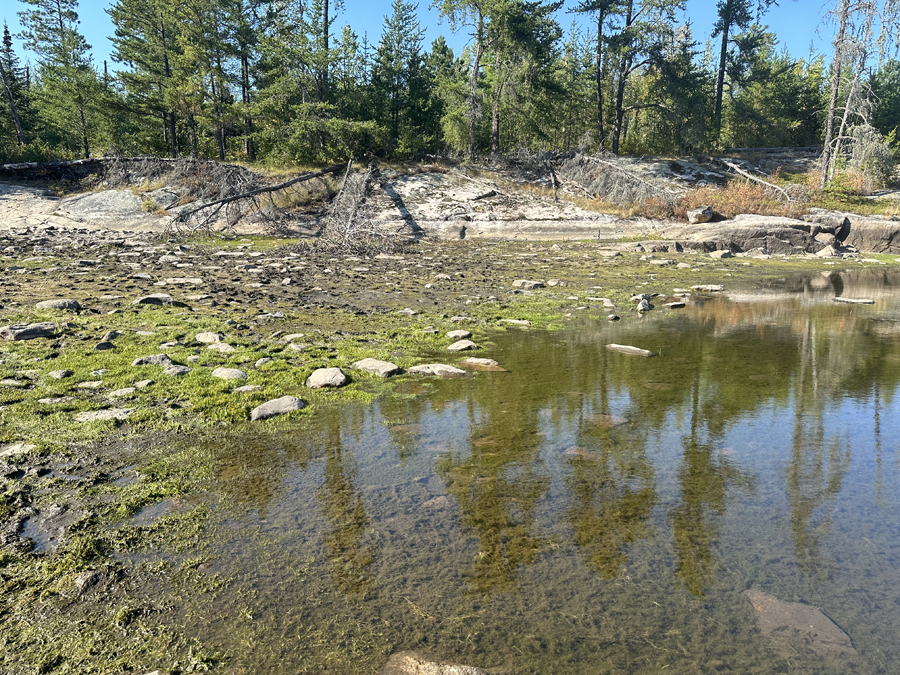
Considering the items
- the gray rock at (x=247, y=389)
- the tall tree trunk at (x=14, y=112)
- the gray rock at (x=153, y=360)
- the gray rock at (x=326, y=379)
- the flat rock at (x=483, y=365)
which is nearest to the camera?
the gray rock at (x=247, y=389)

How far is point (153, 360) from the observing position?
5.34 metres

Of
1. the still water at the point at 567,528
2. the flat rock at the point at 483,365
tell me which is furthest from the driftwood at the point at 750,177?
the flat rock at the point at 483,365

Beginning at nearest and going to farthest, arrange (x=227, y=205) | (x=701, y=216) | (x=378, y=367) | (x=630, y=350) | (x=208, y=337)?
(x=378, y=367), (x=208, y=337), (x=630, y=350), (x=227, y=205), (x=701, y=216)

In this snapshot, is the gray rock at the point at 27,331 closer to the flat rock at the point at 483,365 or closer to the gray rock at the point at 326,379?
the gray rock at the point at 326,379

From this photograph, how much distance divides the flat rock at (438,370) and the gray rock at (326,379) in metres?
0.75

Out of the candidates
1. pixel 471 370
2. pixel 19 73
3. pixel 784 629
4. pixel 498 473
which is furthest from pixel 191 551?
pixel 19 73

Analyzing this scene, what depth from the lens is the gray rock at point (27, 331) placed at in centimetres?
593

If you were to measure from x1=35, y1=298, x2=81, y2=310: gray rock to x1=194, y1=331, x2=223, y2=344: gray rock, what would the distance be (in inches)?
105

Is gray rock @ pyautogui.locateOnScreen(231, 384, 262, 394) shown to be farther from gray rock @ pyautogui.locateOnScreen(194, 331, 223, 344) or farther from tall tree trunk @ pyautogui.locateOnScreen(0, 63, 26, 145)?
tall tree trunk @ pyautogui.locateOnScreen(0, 63, 26, 145)

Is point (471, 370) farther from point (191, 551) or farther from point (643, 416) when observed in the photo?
point (191, 551)

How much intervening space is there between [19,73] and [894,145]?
250 ft

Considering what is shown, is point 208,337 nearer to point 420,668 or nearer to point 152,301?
point 152,301

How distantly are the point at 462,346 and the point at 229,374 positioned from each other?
2562mm

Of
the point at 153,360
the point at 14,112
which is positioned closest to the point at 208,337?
the point at 153,360
